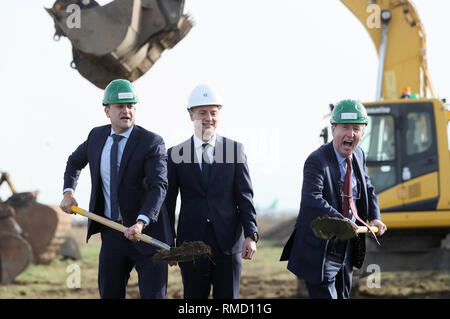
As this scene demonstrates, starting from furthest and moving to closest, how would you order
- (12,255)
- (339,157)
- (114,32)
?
(12,255), (114,32), (339,157)

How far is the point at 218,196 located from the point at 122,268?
0.72m

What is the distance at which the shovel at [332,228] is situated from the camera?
389cm

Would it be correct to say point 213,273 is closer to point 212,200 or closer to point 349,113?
point 212,200

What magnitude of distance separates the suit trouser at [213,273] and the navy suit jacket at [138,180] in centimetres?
23

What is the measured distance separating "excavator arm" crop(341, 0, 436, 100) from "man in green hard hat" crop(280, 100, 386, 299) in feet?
19.9

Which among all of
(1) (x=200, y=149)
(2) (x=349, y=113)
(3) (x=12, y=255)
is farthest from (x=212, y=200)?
(3) (x=12, y=255)

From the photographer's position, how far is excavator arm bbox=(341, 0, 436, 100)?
10.2 meters

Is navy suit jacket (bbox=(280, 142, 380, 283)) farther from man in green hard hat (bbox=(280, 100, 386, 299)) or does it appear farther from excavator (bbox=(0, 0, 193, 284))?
excavator (bbox=(0, 0, 193, 284))

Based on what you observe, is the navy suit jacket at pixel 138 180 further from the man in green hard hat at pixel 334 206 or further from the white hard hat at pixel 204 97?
the man in green hard hat at pixel 334 206

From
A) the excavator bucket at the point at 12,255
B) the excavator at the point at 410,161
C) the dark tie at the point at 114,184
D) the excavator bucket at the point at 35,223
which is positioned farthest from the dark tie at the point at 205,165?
the excavator bucket at the point at 35,223

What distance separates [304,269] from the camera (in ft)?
13.5

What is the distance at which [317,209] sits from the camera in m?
4.03

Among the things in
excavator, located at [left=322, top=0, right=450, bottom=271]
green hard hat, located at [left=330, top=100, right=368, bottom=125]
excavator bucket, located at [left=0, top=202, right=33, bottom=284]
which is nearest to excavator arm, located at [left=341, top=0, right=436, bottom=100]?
excavator, located at [left=322, top=0, right=450, bottom=271]
